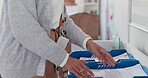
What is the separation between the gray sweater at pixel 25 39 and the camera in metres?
0.83

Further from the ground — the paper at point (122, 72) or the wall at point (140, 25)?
the wall at point (140, 25)

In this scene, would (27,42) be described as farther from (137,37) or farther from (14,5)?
(137,37)

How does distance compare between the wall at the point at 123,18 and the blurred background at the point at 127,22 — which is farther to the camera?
the wall at the point at 123,18

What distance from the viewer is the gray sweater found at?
83 cm

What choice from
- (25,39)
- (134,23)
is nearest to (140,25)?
(134,23)

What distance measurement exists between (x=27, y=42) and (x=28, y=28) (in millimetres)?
56

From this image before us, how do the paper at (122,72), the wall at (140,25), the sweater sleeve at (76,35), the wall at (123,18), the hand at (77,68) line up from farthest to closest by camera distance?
the wall at (123,18) → the wall at (140,25) → the sweater sleeve at (76,35) → the paper at (122,72) → the hand at (77,68)

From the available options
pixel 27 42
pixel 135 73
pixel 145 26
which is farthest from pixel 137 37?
pixel 27 42

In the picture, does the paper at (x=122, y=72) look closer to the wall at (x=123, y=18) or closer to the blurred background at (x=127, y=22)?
the blurred background at (x=127, y=22)

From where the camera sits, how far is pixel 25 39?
840mm

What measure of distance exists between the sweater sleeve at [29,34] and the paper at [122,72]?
0.29 meters

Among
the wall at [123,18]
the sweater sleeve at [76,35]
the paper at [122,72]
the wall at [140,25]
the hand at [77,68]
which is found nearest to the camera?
the hand at [77,68]

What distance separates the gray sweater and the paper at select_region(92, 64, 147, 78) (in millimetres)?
286

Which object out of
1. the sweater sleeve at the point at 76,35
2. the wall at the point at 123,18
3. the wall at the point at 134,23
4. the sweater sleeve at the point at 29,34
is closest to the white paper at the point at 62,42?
the sweater sleeve at the point at 76,35
